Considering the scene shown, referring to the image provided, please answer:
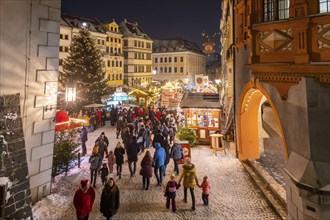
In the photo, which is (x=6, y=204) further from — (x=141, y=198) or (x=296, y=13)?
(x=296, y=13)

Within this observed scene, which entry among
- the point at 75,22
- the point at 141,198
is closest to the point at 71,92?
the point at 141,198

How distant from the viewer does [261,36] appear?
9789 mm

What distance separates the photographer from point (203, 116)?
823 inches

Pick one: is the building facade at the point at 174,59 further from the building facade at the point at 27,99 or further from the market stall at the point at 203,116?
the building facade at the point at 27,99

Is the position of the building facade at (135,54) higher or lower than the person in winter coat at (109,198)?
higher

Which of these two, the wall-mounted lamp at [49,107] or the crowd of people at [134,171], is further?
the wall-mounted lamp at [49,107]

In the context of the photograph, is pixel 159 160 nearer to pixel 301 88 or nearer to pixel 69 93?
pixel 301 88

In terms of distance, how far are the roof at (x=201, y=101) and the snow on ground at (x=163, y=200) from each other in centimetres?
679

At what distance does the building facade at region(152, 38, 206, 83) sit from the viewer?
259ft

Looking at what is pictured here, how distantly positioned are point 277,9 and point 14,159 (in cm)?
1013

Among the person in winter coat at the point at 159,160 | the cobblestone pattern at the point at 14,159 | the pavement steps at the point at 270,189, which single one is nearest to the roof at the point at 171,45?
the pavement steps at the point at 270,189

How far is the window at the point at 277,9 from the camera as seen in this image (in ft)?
32.5

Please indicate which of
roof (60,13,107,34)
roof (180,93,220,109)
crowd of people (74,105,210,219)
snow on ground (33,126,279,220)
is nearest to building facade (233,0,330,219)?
snow on ground (33,126,279,220)

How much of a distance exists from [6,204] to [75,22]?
43.3m
